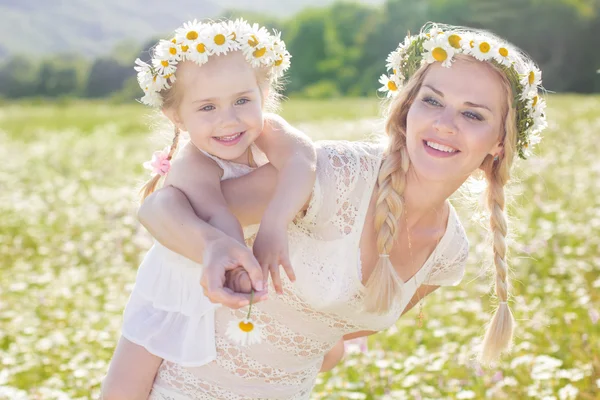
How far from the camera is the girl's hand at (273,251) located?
6.45 ft

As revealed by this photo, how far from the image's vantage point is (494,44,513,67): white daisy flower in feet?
7.95

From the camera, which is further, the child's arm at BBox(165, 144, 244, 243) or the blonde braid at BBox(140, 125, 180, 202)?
the blonde braid at BBox(140, 125, 180, 202)

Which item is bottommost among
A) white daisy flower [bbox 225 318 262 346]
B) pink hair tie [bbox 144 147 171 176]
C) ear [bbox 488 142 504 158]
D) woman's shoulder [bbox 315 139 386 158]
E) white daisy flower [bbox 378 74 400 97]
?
white daisy flower [bbox 225 318 262 346]

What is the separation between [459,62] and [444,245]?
0.70 m

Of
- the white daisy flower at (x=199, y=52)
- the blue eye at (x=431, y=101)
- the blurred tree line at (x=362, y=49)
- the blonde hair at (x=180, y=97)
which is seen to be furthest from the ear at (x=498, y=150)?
the blurred tree line at (x=362, y=49)

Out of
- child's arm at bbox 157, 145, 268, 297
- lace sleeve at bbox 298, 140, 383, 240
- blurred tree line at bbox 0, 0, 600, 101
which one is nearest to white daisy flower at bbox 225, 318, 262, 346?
child's arm at bbox 157, 145, 268, 297

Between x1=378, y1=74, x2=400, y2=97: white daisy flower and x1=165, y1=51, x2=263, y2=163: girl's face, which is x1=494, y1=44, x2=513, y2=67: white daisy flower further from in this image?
x1=165, y1=51, x2=263, y2=163: girl's face

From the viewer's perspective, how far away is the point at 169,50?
229 centimetres

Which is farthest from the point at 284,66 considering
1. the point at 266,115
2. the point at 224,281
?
the point at 224,281

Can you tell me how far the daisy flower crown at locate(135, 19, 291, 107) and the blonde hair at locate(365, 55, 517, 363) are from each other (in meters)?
0.49

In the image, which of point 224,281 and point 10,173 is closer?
point 224,281

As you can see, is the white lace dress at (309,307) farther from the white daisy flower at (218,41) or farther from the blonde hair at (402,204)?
the white daisy flower at (218,41)

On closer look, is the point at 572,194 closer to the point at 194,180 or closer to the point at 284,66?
the point at 284,66

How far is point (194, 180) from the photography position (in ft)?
7.20
